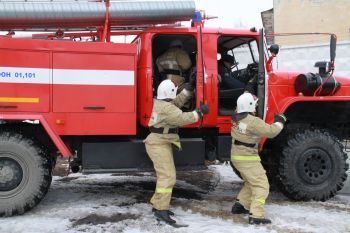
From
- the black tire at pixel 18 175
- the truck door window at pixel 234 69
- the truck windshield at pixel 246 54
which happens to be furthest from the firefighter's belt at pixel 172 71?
the black tire at pixel 18 175

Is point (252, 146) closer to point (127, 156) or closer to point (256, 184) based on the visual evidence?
point (256, 184)

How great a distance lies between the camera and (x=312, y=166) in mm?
6461

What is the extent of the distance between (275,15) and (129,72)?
24644 millimetres

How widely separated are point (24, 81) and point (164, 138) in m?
1.84

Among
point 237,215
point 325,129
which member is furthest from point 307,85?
point 237,215

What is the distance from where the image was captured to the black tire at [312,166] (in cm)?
634

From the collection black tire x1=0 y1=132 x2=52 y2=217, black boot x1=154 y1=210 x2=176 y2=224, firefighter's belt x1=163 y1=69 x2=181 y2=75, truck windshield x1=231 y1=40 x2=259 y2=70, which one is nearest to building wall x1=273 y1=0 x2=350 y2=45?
truck windshield x1=231 y1=40 x2=259 y2=70

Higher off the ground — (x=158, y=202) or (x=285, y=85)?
(x=285, y=85)

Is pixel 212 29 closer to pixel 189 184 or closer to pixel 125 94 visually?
pixel 125 94

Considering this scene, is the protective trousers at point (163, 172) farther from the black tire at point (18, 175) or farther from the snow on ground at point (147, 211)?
the black tire at point (18, 175)

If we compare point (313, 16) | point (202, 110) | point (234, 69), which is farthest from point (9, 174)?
point (313, 16)

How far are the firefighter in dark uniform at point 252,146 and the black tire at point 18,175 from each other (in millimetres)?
2456

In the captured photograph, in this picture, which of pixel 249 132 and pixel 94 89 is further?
pixel 94 89

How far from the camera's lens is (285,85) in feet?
21.4
